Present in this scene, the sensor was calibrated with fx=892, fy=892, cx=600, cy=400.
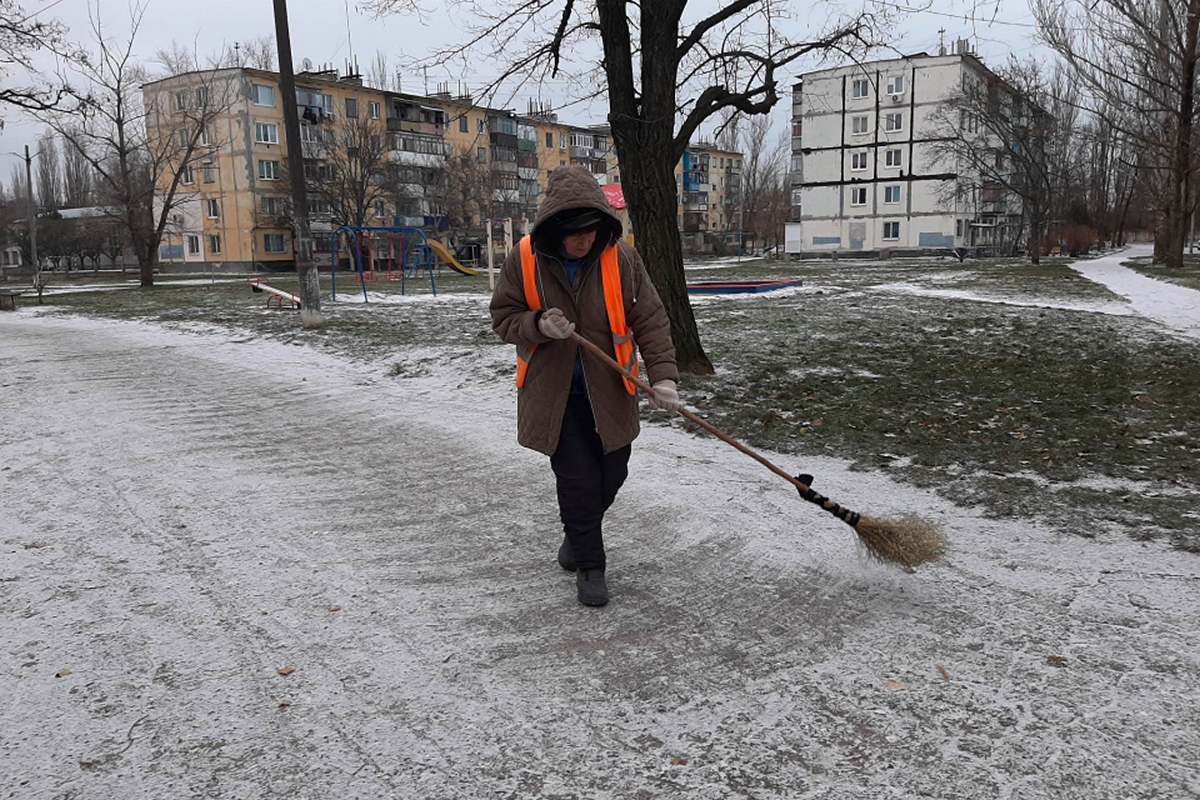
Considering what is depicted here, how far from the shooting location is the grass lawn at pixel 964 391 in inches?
211

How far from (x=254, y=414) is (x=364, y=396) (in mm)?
1145

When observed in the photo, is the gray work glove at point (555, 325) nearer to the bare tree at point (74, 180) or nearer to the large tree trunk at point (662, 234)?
the large tree trunk at point (662, 234)

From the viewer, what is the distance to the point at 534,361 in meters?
3.78

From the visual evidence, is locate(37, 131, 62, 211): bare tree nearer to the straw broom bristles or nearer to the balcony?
the balcony

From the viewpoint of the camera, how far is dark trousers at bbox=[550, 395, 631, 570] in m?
3.77

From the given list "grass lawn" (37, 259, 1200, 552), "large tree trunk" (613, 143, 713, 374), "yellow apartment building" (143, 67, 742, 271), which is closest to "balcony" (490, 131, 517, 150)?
"yellow apartment building" (143, 67, 742, 271)

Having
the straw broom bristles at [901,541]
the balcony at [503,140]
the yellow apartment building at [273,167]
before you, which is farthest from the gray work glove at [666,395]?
the balcony at [503,140]

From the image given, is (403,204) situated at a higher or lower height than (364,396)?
higher

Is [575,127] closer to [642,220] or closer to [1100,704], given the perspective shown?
[642,220]

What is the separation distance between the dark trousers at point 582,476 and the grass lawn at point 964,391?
2.47 m

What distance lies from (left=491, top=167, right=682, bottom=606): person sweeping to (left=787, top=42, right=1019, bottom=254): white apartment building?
5507 centimetres

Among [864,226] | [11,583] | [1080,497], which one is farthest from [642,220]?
[864,226]

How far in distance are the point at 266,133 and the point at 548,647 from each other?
6248 cm

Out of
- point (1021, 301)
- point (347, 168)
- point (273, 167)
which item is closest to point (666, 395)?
point (1021, 301)
